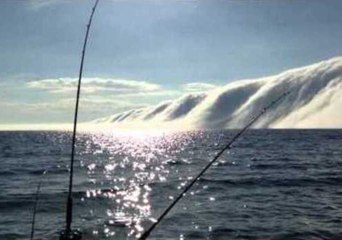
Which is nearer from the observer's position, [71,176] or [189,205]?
[71,176]

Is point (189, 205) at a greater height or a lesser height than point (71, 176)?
lesser

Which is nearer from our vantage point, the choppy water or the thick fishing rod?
the thick fishing rod

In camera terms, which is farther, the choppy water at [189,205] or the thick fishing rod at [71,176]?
the choppy water at [189,205]

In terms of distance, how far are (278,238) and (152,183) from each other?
22.6 meters

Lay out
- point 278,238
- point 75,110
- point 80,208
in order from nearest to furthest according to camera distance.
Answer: point 75,110, point 278,238, point 80,208

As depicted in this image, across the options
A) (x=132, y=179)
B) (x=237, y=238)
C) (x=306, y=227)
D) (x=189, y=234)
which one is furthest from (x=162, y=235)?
(x=132, y=179)

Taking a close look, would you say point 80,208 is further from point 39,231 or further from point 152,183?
point 152,183

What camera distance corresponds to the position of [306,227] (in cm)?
2378

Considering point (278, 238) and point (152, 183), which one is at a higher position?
point (152, 183)

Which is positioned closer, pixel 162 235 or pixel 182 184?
pixel 162 235

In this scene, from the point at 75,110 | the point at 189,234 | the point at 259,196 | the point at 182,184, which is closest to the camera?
the point at 75,110

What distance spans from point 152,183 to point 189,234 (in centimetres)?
2049

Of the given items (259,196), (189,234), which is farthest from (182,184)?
(189,234)

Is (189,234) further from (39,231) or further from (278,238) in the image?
(39,231)
